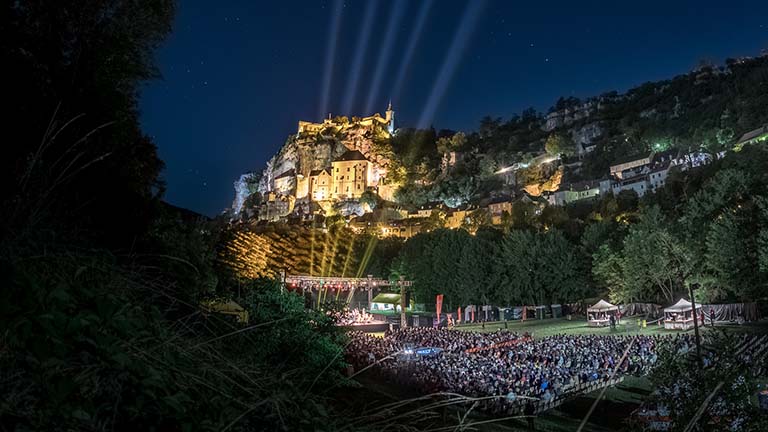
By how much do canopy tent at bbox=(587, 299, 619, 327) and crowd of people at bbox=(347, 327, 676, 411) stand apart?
1068 cm

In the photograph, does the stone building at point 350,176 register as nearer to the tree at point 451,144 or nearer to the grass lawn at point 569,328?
the tree at point 451,144

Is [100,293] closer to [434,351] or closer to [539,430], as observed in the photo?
[539,430]

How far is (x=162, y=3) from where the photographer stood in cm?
866

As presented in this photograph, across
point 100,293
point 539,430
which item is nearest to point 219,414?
point 100,293

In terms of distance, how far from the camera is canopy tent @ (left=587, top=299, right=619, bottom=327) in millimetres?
30895

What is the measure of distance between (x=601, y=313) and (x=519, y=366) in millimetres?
20109

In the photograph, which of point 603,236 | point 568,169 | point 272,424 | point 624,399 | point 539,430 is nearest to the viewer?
point 272,424

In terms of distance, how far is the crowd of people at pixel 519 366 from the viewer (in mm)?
14078

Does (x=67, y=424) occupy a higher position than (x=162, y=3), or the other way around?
(x=162, y=3)

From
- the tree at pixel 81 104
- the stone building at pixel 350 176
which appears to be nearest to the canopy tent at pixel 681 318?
the tree at pixel 81 104

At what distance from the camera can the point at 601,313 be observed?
32875 mm

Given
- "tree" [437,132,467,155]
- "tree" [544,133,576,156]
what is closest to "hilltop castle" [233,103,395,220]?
"tree" [437,132,467,155]

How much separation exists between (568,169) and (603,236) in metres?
51.7

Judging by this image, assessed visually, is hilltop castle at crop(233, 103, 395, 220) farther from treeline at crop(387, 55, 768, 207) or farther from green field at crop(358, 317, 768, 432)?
green field at crop(358, 317, 768, 432)
